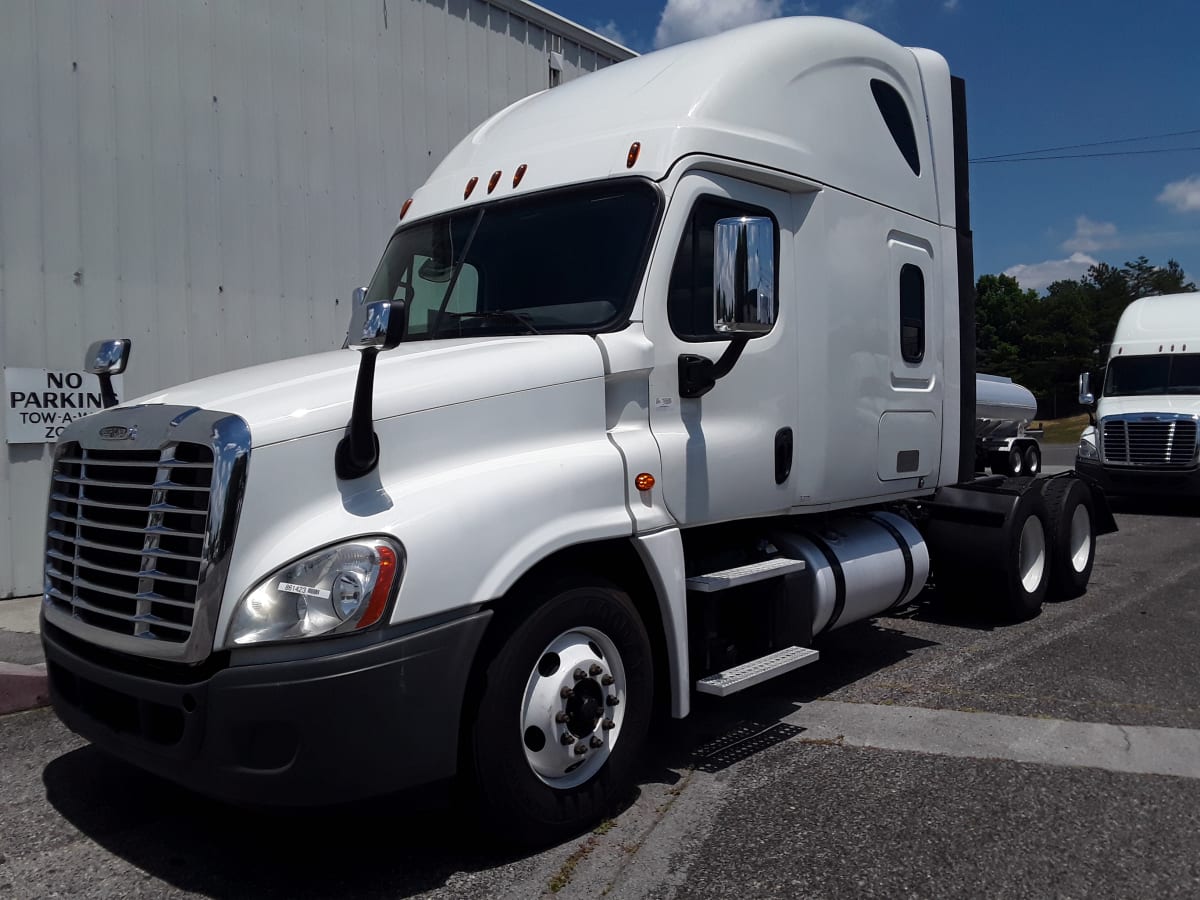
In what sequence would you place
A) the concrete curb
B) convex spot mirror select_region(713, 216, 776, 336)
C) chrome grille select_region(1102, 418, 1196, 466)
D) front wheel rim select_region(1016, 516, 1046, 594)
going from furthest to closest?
1. chrome grille select_region(1102, 418, 1196, 466)
2. front wheel rim select_region(1016, 516, 1046, 594)
3. the concrete curb
4. convex spot mirror select_region(713, 216, 776, 336)

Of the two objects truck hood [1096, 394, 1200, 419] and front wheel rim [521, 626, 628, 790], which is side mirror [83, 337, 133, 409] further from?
truck hood [1096, 394, 1200, 419]

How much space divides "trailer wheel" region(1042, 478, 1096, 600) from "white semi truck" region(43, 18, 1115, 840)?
71.1 inches

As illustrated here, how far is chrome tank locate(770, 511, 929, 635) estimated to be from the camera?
5.20 meters

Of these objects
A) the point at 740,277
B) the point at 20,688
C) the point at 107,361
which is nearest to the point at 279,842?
the point at 107,361

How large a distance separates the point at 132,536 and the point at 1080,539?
288 inches

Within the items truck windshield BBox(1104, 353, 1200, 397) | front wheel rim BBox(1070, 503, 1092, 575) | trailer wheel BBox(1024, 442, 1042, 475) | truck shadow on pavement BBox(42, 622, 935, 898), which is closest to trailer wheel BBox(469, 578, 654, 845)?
truck shadow on pavement BBox(42, 622, 935, 898)

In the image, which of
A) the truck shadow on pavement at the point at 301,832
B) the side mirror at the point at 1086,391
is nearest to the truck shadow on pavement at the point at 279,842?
the truck shadow on pavement at the point at 301,832

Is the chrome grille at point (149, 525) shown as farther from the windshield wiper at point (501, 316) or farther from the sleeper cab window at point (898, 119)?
the sleeper cab window at point (898, 119)

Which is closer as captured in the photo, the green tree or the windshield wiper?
the windshield wiper

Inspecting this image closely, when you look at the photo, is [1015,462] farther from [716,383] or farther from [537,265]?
[537,265]

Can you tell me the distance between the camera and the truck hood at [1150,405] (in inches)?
570

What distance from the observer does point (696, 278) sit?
14.4 feet

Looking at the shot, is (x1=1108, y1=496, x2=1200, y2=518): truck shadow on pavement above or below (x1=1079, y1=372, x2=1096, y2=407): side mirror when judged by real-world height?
below

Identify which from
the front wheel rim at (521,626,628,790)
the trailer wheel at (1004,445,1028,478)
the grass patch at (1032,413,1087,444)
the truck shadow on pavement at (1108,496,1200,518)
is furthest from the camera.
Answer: the grass patch at (1032,413,1087,444)
